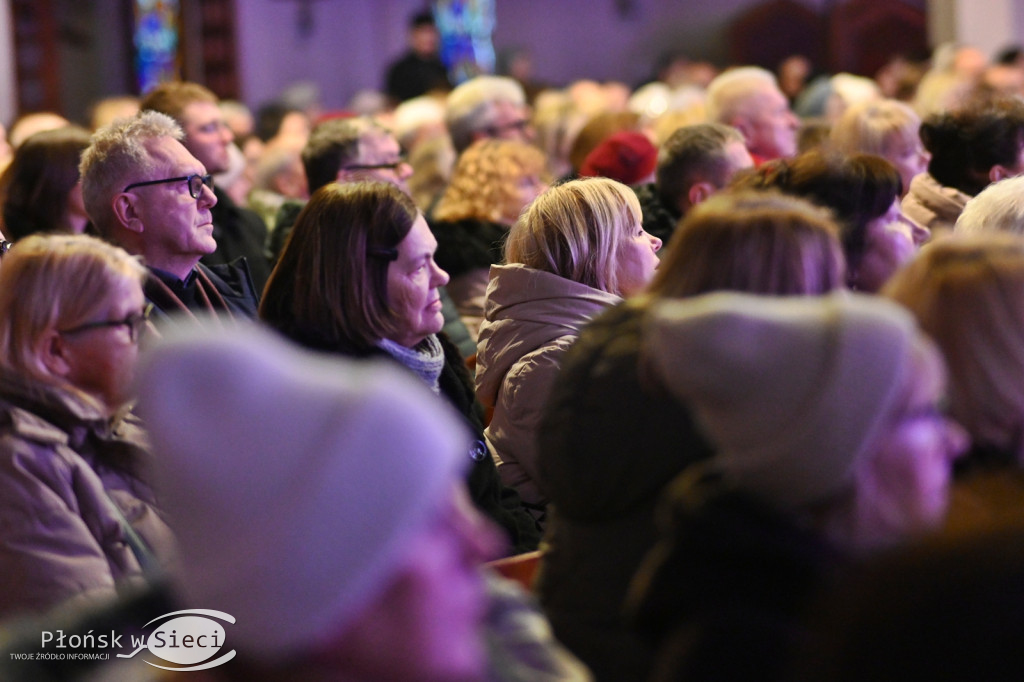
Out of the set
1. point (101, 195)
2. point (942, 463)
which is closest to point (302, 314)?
point (101, 195)

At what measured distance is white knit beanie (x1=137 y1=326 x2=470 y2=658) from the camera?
1232 mm

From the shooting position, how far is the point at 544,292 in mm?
3334

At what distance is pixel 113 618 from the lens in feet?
5.20

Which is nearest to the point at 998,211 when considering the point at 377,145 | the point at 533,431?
the point at 533,431

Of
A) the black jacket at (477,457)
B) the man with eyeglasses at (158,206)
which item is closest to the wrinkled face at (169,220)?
the man with eyeglasses at (158,206)

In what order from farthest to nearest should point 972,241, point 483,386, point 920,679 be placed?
point 483,386 → point 972,241 → point 920,679

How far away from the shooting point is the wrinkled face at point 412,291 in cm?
305

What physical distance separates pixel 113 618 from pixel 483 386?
1.94 meters

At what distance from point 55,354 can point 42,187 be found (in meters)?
1.88

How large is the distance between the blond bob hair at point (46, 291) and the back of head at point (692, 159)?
97.4 inches

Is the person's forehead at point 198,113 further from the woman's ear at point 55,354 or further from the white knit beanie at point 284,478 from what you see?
the white knit beanie at point 284,478

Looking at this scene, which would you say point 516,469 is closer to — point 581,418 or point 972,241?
point 581,418

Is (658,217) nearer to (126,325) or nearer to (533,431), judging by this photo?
(533,431)

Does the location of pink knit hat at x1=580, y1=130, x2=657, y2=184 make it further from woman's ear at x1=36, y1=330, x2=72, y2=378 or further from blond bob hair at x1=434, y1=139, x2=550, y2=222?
woman's ear at x1=36, y1=330, x2=72, y2=378
